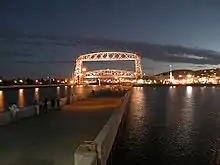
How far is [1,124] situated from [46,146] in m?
6.51

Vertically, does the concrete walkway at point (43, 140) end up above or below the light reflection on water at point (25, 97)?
above

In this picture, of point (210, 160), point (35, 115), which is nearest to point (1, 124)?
point (35, 115)

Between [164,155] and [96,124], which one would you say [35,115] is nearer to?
[96,124]

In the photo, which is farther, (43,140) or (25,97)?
(25,97)

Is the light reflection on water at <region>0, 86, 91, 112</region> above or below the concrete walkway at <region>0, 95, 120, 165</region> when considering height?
below

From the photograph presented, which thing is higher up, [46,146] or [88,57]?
[88,57]

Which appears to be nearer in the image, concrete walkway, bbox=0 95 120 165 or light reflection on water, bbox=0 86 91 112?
concrete walkway, bbox=0 95 120 165

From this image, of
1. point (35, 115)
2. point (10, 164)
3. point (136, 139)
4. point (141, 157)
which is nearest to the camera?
point (10, 164)

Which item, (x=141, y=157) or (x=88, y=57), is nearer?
(x=141, y=157)

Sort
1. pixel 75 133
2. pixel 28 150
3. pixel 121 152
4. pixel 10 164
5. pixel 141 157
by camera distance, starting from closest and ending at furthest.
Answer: pixel 10 164
pixel 28 150
pixel 75 133
pixel 141 157
pixel 121 152

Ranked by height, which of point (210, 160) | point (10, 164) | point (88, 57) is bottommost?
point (210, 160)

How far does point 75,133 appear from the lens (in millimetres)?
14133

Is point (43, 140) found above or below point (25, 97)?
above

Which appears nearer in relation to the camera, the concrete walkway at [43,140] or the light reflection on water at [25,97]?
the concrete walkway at [43,140]
